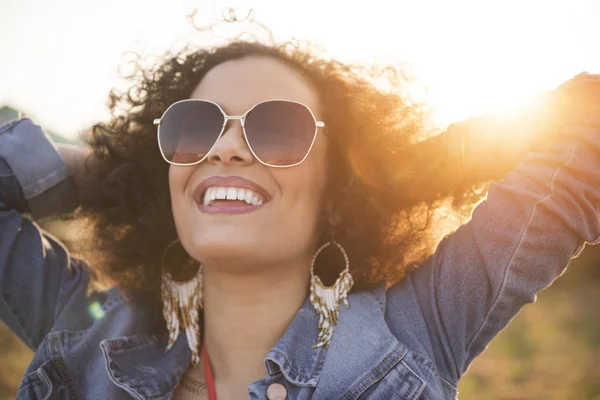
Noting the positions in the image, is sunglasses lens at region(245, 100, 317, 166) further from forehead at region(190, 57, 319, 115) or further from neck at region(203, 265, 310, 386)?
neck at region(203, 265, 310, 386)

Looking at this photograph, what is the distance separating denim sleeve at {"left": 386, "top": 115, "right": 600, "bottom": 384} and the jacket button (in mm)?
509

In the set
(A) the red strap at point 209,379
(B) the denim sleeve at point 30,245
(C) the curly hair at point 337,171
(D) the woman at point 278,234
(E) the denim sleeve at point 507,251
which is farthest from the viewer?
(B) the denim sleeve at point 30,245

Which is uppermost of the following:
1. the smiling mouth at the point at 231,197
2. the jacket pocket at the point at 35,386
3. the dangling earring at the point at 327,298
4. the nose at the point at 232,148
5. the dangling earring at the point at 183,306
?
the nose at the point at 232,148

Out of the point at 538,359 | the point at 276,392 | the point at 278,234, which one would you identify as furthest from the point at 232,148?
the point at 538,359

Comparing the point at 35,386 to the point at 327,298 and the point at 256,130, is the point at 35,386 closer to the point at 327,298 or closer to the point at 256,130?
the point at 327,298

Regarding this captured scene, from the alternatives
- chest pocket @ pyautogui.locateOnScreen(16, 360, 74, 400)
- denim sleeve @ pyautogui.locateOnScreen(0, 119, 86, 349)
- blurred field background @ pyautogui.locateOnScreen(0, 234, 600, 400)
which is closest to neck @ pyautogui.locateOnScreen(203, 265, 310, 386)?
chest pocket @ pyautogui.locateOnScreen(16, 360, 74, 400)

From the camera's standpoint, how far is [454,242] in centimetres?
244

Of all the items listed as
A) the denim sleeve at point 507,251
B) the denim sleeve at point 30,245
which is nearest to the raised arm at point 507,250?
the denim sleeve at point 507,251

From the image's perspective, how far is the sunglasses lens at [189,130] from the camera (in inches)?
96.7

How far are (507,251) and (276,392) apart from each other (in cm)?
101

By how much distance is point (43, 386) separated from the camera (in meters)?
2.59

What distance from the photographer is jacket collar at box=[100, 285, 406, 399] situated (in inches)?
90.6

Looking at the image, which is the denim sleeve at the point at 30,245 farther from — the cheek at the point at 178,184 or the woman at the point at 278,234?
the cheek at the point at 178,184

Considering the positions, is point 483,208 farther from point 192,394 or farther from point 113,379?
point 113,379
